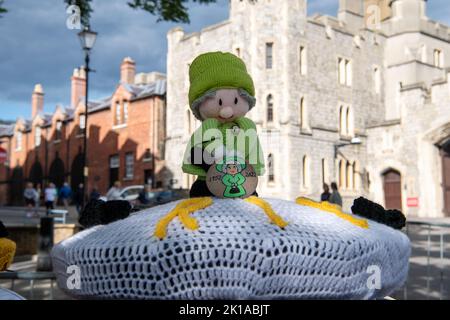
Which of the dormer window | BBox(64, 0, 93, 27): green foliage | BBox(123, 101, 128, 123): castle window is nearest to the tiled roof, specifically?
the dormer window

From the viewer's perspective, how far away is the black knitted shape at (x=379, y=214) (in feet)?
6.48

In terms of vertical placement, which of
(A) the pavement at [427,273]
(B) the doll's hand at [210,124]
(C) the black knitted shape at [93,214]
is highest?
(B) the doll's hand at [210,124]

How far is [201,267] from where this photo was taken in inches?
57.6

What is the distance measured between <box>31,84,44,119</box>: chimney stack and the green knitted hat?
4138 cm

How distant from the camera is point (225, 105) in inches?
81.1

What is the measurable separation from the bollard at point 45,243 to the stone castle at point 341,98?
1448cm

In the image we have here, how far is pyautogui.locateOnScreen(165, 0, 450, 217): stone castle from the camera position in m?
23.1

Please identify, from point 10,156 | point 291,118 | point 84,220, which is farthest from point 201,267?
point 10,156

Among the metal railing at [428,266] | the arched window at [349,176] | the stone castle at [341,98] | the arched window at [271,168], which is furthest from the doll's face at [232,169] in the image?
the arched window at [349,176]

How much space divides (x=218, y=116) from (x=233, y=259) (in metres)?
0.81

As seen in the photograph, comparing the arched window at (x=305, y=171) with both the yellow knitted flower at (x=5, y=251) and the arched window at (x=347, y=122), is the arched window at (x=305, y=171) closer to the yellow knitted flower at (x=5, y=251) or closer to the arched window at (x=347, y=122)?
the arched window at (x=347, y=122)

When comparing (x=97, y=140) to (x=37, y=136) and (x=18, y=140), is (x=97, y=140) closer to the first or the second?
(x=37, y=136)

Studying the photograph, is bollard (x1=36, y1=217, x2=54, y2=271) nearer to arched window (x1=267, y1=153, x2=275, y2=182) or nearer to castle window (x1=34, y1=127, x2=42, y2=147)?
arched window (x1=267, y1=153, x2=275, y2=182)

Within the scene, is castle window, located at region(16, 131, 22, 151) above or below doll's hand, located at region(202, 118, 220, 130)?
above
